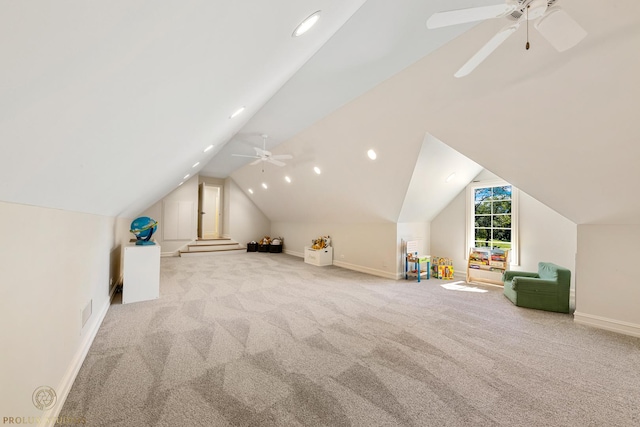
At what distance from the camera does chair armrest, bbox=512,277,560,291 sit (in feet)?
12.2

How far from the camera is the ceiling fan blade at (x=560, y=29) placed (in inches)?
59.4

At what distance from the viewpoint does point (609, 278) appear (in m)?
3.20

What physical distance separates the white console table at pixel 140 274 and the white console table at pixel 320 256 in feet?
13.3

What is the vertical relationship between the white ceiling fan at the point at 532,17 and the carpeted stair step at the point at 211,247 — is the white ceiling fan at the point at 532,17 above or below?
above

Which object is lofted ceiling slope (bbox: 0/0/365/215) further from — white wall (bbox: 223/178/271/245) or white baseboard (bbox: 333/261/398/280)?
white wall (bbox: 223/178/271/245)

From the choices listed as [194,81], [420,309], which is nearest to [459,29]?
[194,81]

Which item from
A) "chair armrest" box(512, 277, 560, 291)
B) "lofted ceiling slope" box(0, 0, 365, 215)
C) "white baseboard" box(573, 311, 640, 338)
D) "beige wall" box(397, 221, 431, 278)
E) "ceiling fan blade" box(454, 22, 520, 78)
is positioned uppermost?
"ceiling fan blade" box(454, 22, 520, 78)

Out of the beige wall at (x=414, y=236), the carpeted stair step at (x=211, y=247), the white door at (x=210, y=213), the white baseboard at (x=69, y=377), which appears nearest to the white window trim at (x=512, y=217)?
the beige wall at (x=414, y=236)

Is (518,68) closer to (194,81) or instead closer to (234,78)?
(234,78)

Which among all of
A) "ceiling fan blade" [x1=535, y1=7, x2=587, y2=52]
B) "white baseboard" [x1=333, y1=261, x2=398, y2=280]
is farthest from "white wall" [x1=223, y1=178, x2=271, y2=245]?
"ceiling fan blade" [x1=535, y1=7, x2=587, y2=52]

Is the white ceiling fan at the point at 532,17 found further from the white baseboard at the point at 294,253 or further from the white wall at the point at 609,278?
the white baseboard at the point at 294,253

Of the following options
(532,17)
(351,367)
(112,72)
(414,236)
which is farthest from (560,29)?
(414,236)

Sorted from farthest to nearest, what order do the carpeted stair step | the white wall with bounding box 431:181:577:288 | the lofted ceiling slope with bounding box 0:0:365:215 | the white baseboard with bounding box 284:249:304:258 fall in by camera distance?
the white baseboard with bounding box 284:249:304:258, the carpeted stair step, the white wall with bounding box 431:181:577:288, the lofted ceiling slope with bounding box 0:0:365:215

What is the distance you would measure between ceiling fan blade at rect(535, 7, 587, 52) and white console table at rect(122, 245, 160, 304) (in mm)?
5197
